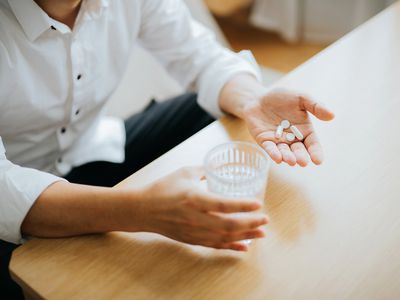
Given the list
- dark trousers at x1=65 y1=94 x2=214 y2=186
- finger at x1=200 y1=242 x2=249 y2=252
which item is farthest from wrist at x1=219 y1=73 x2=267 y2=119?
finger at x1=200 y1=242 x2=249 y2=252

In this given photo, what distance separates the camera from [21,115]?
99cm

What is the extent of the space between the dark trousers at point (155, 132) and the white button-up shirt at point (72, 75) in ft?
0.11

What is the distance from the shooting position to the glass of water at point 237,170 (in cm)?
68

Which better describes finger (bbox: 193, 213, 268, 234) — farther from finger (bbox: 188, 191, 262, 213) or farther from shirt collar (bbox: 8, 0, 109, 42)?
shirt collar (bbox: 8, 0, 109, 42)

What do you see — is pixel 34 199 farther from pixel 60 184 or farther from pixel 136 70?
pixel 136 70

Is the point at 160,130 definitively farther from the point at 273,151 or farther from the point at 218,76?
the point at 273,151

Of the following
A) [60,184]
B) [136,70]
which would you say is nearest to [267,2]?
[136,70]

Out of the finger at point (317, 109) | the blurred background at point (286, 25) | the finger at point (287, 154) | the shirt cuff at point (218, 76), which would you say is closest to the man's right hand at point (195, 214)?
the finger at point (287, 154)

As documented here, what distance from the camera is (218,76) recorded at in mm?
1113

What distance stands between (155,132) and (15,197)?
55 centimetres

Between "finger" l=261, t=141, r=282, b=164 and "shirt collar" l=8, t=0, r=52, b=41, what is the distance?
1.51ft

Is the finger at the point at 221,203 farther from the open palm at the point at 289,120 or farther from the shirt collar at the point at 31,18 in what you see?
the shirt collar at the point at 31,18

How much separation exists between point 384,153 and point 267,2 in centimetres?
195

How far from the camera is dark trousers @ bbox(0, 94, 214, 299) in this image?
1.21 meters
